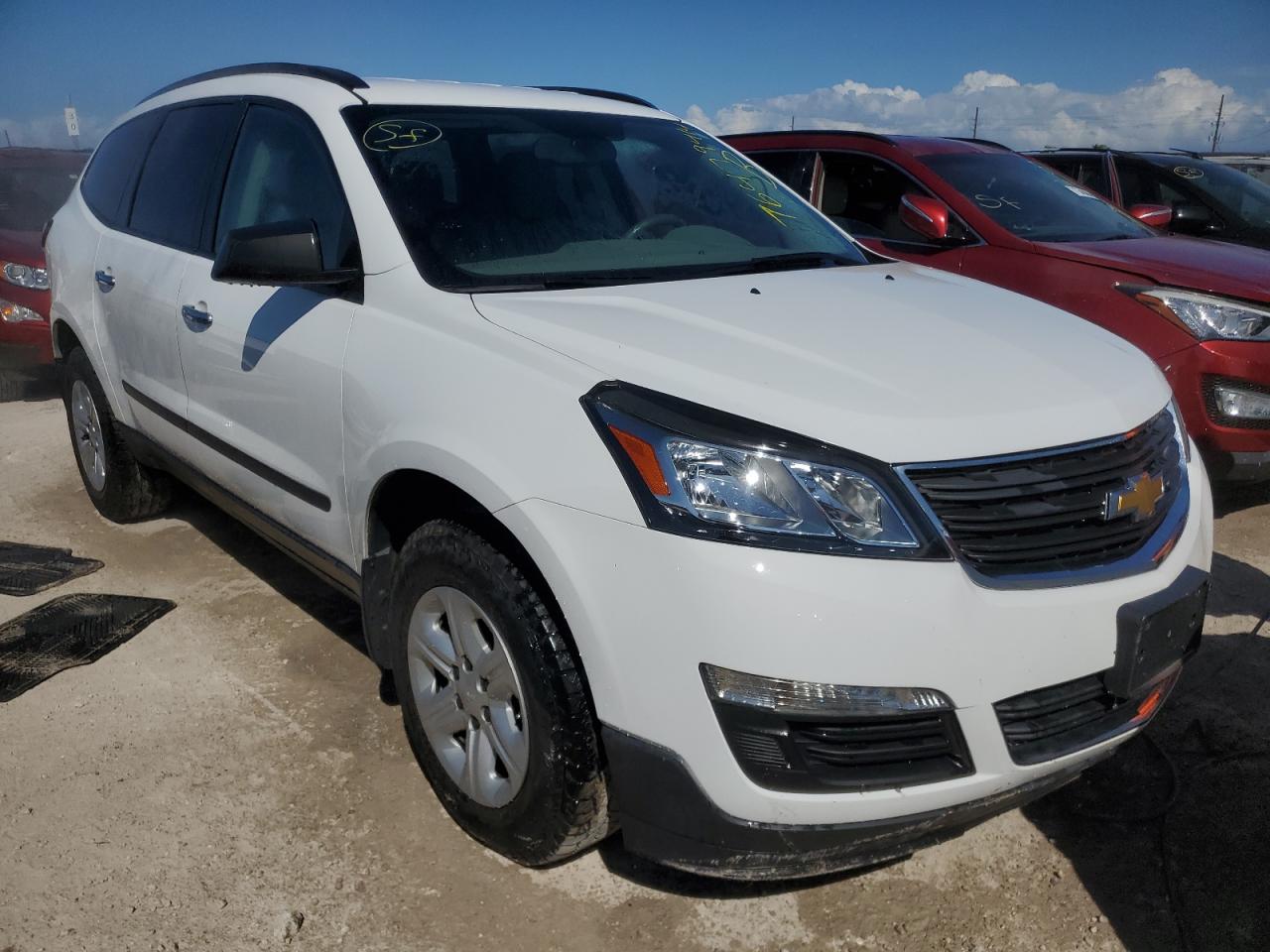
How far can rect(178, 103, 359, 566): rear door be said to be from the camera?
2691 mm

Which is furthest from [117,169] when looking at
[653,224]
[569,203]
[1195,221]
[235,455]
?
[1195,221]

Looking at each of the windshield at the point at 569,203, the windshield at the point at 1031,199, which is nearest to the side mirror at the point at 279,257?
the windshield at the point at 569,203

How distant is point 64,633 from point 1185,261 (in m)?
4.83

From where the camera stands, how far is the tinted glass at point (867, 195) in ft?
17.5

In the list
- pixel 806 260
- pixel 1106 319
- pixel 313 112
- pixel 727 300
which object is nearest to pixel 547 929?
pixel 727 300

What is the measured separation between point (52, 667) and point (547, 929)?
2084 mm

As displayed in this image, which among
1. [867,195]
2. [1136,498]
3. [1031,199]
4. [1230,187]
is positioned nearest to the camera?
[1136,498]

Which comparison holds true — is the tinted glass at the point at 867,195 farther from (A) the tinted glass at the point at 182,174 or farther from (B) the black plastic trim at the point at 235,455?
(B) the black plastic trim at the point at 235,455

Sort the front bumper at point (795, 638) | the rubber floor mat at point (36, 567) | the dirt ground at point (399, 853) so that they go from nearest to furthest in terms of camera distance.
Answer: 1. the front bumper at point (795, 638)
2. the dirt ground at point (399, 853)
3. the rubber floor mat at point (36, 567)

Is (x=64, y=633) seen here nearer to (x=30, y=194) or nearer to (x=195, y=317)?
(x=195, y=317)

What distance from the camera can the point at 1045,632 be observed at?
1906 millimetres

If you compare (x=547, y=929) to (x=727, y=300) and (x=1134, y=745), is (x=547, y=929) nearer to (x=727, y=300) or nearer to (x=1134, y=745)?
(x=727, y=300)

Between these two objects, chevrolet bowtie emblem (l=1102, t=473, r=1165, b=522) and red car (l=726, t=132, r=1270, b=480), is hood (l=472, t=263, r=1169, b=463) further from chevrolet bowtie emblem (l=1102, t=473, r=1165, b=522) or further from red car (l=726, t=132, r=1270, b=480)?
red car (l=726, t=132, r=1270, b=480)

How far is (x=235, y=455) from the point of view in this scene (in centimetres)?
320
